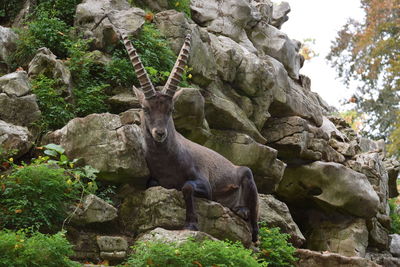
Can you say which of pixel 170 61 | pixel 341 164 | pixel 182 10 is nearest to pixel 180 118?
pixel 170 61

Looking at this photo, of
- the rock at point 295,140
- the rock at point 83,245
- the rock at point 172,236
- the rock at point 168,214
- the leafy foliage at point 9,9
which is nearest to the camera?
the rock at point 172,236

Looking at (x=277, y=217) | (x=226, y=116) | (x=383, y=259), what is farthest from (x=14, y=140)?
(x=383, y=259)

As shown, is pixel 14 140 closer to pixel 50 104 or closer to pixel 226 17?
pixel 50 104

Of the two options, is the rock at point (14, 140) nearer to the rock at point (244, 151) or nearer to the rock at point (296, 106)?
the rock at point (244, 151)

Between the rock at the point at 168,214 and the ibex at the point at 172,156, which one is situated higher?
the ibex at the point at 172,156

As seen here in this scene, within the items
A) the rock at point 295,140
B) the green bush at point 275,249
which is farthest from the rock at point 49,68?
the rock at point 295,140

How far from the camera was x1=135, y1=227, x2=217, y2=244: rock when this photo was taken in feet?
29.0

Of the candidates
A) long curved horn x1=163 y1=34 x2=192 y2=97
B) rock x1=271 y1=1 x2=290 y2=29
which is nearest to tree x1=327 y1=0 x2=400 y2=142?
rock x1=271 y1=1 x2=290 y2=29

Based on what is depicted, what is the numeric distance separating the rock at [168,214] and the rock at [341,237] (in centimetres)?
670

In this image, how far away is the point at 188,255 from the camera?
8062 mm

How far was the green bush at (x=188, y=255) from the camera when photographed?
7883 mm

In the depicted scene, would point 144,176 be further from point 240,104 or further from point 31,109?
point 240,104

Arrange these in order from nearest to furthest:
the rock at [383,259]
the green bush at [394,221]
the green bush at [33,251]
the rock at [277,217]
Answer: the green bush at [33,251], the rock at [277,217], the rock at [383,259], the green bush at [394,221]

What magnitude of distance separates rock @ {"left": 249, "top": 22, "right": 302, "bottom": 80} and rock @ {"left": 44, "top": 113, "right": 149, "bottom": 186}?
9.33 metres
